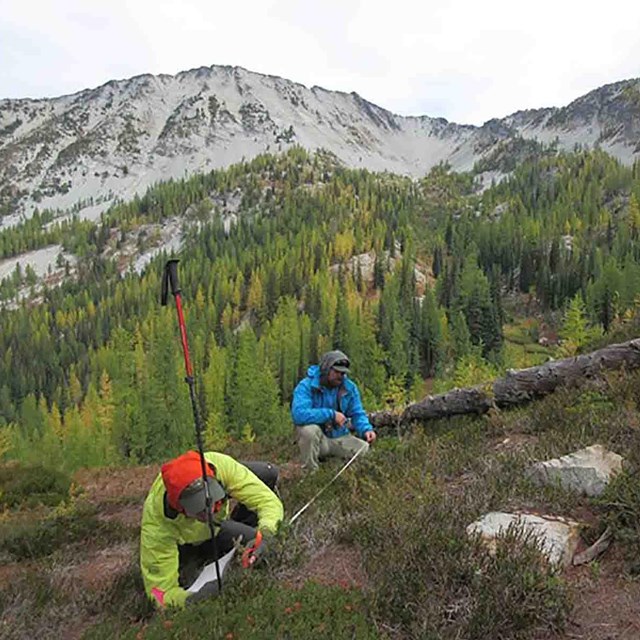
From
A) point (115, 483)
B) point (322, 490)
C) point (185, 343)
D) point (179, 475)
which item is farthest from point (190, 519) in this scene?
point (115, 483)

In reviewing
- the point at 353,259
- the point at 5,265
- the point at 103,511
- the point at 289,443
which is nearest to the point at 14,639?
the point at 103,511

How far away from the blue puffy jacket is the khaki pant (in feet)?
0.35

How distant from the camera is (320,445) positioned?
27.4 ft

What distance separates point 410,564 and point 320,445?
469 centimetres

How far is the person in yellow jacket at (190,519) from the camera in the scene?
14.3 feet

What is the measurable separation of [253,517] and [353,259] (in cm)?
11796

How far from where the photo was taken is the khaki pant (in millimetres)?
8195

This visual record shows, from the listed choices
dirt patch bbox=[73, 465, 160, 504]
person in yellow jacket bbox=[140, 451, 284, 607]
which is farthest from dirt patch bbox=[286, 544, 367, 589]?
dirt patch bbox=[73, 465, 160, 504]

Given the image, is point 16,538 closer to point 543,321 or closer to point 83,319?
point 543,321

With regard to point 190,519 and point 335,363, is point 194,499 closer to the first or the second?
point 190,519

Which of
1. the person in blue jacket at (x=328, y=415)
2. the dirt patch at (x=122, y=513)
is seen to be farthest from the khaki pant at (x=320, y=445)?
the dirt patch at (x=122, y=513)

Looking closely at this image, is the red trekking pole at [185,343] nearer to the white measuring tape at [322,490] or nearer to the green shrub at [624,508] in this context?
the white measuring tape at [322,490]

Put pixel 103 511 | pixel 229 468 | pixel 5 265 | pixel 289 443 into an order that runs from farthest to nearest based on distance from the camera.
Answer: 1. pixel 5 265
2. pixel 289 443
3. pixel 103 511
4. pixel 229 468

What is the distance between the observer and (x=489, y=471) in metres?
5.53
